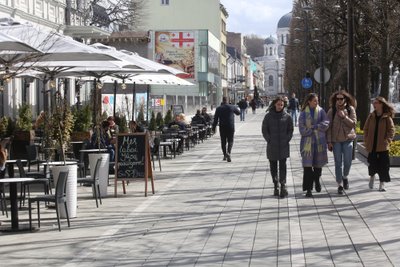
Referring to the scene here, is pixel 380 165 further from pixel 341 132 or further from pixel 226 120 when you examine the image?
pixel 226 120

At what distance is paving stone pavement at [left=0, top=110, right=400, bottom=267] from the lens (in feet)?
28.5

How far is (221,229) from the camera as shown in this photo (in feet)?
34.6

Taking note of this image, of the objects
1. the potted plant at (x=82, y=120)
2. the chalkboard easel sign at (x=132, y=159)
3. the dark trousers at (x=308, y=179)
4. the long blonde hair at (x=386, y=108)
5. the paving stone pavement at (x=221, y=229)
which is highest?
the long blonde hair at (x=386, y=108)

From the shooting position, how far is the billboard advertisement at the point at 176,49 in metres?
81.2

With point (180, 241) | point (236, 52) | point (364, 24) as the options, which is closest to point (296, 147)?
point (364, 24)

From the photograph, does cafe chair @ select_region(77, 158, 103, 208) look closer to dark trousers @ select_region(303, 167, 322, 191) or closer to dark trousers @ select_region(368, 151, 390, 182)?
dark trousers @ select_region(303, 167, 322, 191)

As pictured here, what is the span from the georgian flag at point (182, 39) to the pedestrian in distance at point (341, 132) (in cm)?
6786

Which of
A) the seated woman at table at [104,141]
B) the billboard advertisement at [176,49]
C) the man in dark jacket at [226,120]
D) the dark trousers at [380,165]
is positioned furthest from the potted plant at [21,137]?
the billboard advertisement at [176,49]

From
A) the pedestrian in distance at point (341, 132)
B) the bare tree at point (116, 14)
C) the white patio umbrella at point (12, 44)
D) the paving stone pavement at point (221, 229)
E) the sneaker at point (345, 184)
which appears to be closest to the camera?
the paving stone pavement at point (221, 229)

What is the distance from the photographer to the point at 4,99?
1272 inches

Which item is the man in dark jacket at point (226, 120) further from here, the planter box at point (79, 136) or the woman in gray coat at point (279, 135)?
the woman in gray coat at point (279, 135)

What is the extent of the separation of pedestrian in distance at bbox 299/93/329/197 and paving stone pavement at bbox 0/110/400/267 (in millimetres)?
416

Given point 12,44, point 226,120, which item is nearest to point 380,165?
point 12,44

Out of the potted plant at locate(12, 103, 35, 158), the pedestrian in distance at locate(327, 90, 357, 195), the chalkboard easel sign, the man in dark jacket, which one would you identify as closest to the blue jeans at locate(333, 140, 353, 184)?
the pedestrian in distance at locate(327, 90, 357, 195)
